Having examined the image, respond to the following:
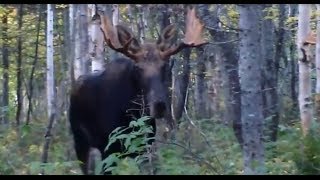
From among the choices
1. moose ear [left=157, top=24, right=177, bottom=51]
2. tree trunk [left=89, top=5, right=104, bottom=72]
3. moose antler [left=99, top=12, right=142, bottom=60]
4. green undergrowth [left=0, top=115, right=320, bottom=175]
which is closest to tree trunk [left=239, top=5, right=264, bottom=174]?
green undergrowth [left=0, top=115, right=320, bottom=175]

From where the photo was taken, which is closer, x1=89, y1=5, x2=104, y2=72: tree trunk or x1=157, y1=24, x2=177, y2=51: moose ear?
x1=157, y1=24, x2=177, y2=51: moose ear

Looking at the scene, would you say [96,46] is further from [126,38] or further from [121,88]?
[126,38]

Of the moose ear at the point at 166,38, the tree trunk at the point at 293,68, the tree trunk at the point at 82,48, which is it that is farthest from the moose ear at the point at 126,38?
the tree trunk at the point at 293,68

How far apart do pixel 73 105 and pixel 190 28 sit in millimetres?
2276

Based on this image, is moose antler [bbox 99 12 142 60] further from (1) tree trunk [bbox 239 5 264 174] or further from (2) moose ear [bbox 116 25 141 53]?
(1) tree trunk [bbox 239 5 264 174]

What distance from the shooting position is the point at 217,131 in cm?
1362

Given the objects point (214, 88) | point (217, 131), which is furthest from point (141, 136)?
point (214, 88)

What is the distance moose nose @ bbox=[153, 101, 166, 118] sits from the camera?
872 cm

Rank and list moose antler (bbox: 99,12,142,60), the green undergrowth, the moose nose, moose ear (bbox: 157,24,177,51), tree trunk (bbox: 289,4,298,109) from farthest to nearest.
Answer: tree trunk (bbox: 289,4,298,109) → moose ear (bbox: 157,24,177,51) → moose antler (bbox: 99,12,142,60) → the moose nose → the green undergrowth

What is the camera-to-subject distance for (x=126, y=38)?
371 inches

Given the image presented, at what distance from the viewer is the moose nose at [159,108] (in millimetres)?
8719

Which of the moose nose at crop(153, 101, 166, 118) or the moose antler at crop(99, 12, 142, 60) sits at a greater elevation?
the moose antler at crop(99, 12, 142, 60)

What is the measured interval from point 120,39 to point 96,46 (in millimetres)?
5176

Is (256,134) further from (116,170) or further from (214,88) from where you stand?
(214,88)
